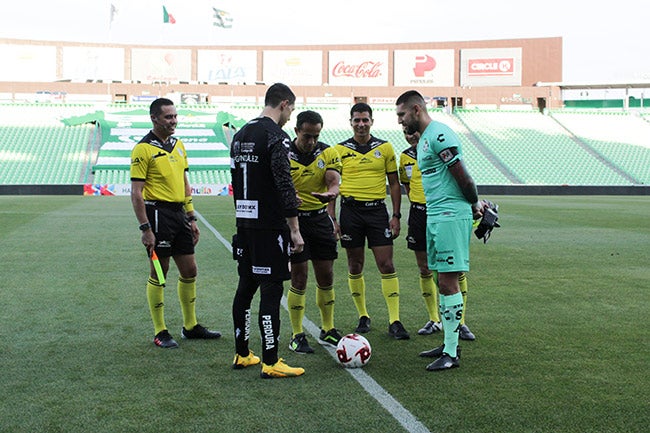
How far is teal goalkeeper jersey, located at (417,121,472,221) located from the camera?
20.6 ft

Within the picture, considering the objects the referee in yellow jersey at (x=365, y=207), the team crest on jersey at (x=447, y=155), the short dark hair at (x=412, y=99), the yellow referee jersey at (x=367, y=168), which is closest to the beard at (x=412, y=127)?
the short dark hair at (x=412, y=99)

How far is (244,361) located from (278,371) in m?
0.45

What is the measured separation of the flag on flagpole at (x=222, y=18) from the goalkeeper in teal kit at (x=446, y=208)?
60252 millimetres

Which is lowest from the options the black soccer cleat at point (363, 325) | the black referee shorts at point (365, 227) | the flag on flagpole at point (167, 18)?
the black soccer cleat at point (363, 325)

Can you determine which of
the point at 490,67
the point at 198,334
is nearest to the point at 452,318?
the point at 198,334

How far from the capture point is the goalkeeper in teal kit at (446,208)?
6.27 metres

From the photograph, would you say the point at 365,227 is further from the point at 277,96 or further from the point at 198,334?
the point at 277,96

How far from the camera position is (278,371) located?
603 centimetres

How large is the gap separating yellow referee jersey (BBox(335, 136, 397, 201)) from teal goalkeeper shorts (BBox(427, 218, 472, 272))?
166 centimetres

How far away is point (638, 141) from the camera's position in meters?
53.3

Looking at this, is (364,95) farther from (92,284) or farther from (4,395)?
(4,395)

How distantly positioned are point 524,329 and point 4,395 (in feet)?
15.8

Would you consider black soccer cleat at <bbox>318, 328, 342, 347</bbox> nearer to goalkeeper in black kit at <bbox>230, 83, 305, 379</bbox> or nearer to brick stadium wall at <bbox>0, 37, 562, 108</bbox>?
goalkeeper in black kit at <bbox>230, 83, 305, 379</bbox>

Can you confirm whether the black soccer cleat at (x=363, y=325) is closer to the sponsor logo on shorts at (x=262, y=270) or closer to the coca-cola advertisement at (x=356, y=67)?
the sponsor logo on shorts at (x=262, y=270)
